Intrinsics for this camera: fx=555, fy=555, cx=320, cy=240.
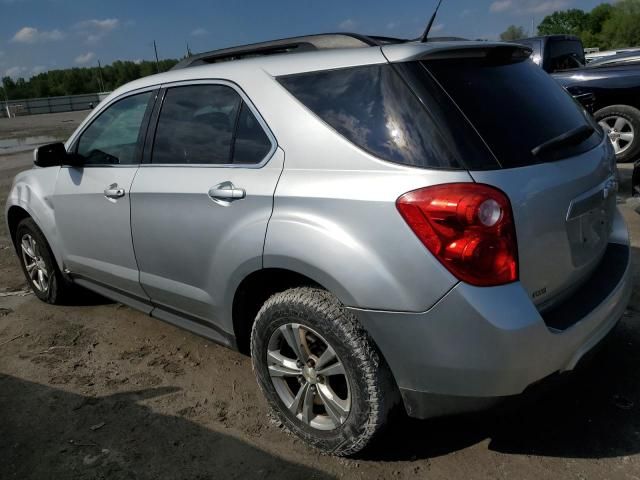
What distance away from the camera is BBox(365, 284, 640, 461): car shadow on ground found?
245cm

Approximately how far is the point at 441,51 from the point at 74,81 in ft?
328

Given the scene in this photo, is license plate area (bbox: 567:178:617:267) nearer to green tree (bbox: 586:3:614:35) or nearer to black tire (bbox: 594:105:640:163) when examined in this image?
black tire (bbox: 594:105:640:163)

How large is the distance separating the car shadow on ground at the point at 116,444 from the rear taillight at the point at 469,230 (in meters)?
1.15

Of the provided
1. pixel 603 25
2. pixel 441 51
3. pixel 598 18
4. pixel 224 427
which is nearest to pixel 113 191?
pixel 224 427

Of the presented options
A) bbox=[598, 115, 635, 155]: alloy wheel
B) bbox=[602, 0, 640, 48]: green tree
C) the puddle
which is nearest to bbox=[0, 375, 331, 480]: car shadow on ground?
bbox=[598, 115, 635, 155]: alloy wheel

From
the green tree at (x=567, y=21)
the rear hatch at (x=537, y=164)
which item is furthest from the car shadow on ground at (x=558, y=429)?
the green tree at (x=567, y=21)

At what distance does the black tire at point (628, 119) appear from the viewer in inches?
294

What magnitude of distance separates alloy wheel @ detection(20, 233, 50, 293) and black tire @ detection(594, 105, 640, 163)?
7.19m

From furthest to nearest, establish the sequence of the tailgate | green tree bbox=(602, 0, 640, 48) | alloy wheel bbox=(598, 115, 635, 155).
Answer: green tree bbox=(602, 0, 640, 48)
alloy wheel bbox=(598, 115, 635, 155)
the tailgate

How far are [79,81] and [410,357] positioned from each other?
102m

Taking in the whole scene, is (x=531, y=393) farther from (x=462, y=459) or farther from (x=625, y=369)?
(x=625, y=369)

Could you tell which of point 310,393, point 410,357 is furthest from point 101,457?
point 410,357

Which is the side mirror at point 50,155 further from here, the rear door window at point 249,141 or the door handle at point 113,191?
the rear door window at point 249,141

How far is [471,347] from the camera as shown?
1.96 m
